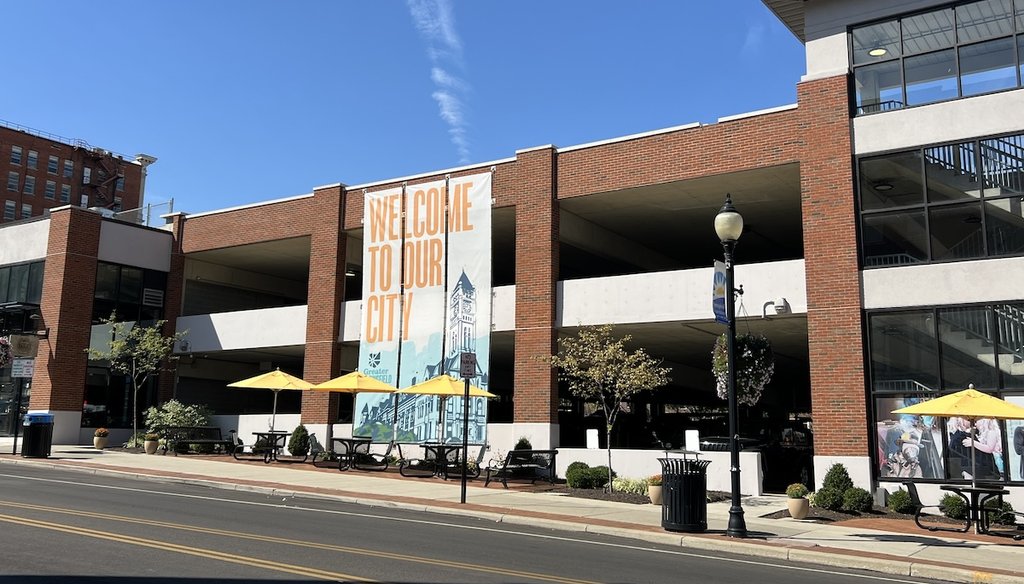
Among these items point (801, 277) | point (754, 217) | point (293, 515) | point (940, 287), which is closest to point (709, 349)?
point (754, 217)

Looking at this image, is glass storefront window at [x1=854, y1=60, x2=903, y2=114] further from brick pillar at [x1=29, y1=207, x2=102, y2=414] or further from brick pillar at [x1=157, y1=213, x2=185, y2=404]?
brick pillar at [x1=29, y1=207, x2=102, y2=414]

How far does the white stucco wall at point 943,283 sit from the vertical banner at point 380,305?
14.5 m

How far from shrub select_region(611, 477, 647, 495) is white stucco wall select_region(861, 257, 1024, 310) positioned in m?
6.80

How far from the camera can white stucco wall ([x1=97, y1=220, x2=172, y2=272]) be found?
3206 cm

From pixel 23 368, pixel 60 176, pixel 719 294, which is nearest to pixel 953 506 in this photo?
pixel 719 294

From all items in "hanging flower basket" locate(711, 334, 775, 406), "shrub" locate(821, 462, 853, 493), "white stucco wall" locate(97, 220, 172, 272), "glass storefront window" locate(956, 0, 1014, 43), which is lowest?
"shrub" locate(821, 462, 853, 493)

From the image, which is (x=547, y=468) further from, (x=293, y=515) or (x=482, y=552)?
(x=482, y=552)

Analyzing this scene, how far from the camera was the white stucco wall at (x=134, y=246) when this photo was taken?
32.1 metres

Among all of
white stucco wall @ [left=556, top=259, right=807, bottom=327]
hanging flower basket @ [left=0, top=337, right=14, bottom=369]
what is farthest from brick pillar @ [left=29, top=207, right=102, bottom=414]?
white stucco wall @ [left=556, top=259, right=807, bottom=327]

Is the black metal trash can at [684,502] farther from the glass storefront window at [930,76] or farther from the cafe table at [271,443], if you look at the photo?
the cafe table at [271,443]

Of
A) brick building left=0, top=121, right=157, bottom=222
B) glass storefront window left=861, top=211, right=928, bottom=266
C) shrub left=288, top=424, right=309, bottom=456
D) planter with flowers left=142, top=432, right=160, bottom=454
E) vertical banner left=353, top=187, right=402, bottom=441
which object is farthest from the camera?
brick building left=0, top=121, right=157, bottom=222

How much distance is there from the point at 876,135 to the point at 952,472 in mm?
7972

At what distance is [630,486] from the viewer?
20141 millimetres

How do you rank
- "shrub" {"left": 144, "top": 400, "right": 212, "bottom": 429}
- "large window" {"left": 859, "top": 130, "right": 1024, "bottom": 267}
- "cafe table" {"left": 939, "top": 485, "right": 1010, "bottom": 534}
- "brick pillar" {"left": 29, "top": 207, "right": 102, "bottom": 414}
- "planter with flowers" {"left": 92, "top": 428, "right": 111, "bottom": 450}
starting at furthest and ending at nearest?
"brick pillar" {"left": 29, "top": 207, "right": 102, "bottom": 414} < "shrub" {"left": 144, "top": 400, "right": 212, "bottom": 429} < "planter with flowers" {"left": 92, "top": 428, "right": 111, "bottom": 450} < "large window" {"left": 859, "top": 130, "right": 1024, "bottom": 267} < "cafe table" {"left": 939, "top": 485, "right": 1010, "bottom": 534}
